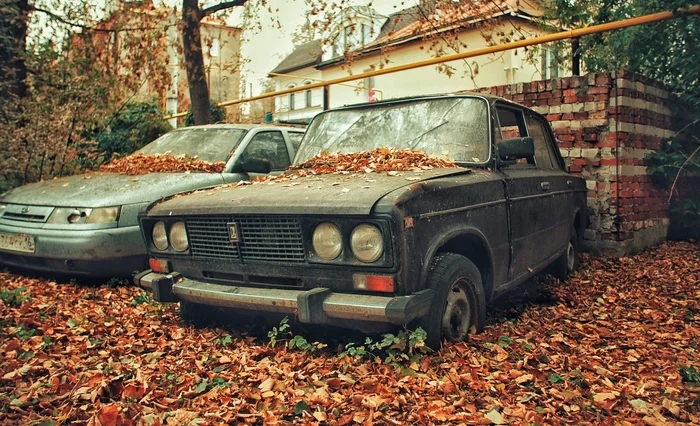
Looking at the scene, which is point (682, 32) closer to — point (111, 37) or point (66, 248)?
point (66, 248)

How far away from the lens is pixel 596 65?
32.8ft

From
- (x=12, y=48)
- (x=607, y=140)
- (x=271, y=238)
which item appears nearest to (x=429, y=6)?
(x=607, y=140)

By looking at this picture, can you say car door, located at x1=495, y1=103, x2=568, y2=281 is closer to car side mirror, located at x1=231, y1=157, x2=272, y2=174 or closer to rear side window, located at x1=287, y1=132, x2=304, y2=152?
car side mirror, located at x1=231, y1=157, x2=272, y2=174

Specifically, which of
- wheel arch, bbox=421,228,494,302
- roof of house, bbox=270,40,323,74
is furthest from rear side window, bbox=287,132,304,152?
roof of house, bbox=270,40,323,74

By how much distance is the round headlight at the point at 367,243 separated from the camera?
10.2 feet

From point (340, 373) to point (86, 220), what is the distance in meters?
3.25

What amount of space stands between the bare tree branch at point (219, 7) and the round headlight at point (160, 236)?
8103 millimetres

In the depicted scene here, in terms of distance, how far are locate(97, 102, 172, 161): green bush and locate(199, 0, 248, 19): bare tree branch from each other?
229 centimetres

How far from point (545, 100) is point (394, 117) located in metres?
3.63

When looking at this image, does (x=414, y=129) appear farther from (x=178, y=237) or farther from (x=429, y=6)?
(x=429, y=6)

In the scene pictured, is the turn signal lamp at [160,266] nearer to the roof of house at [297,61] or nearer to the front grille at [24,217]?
the front grille at [24,217]

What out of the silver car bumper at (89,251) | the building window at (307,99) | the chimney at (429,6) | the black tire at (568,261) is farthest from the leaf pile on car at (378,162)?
the building window at (307,99)

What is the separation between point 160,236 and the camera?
161 inches

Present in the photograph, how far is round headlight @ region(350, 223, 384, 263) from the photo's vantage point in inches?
122
